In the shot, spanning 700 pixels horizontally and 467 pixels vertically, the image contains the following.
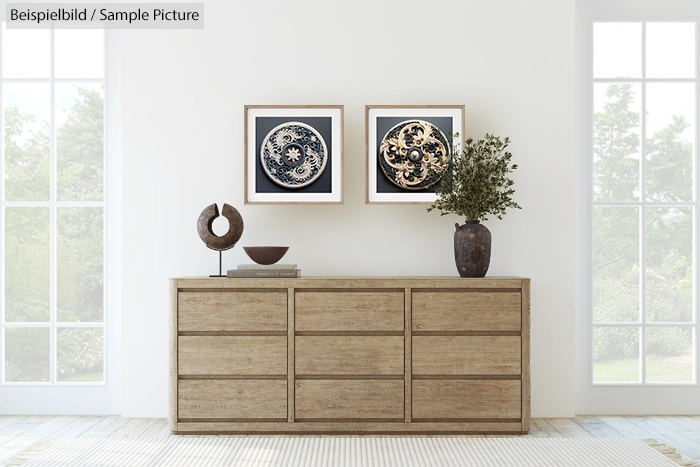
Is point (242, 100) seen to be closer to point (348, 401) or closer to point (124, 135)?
point (124, 135)

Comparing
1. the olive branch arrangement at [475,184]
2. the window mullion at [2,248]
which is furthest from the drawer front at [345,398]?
the window mullion at [2,248]

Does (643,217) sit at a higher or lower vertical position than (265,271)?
higher

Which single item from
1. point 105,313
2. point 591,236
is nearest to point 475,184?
point 591,236

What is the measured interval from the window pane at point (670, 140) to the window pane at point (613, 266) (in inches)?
10.3

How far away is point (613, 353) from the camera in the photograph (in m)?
3.57

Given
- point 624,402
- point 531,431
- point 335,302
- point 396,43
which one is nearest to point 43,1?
point 396,43

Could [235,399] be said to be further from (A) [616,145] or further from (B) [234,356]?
(A) [616,145]

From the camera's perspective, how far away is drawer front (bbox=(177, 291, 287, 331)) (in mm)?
3061

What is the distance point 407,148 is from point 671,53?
1634 millimetres

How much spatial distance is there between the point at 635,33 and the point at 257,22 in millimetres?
2121

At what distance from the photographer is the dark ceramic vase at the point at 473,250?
3150mm

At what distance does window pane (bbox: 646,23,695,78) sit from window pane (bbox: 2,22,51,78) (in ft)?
11.2

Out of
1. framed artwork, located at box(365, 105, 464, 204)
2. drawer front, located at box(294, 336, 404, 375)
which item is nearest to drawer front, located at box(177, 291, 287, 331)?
drawer front, located at box(294, 336, 404, 375)

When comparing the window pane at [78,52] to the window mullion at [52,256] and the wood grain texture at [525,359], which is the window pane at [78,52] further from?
the wood grain texture at [525,359]
